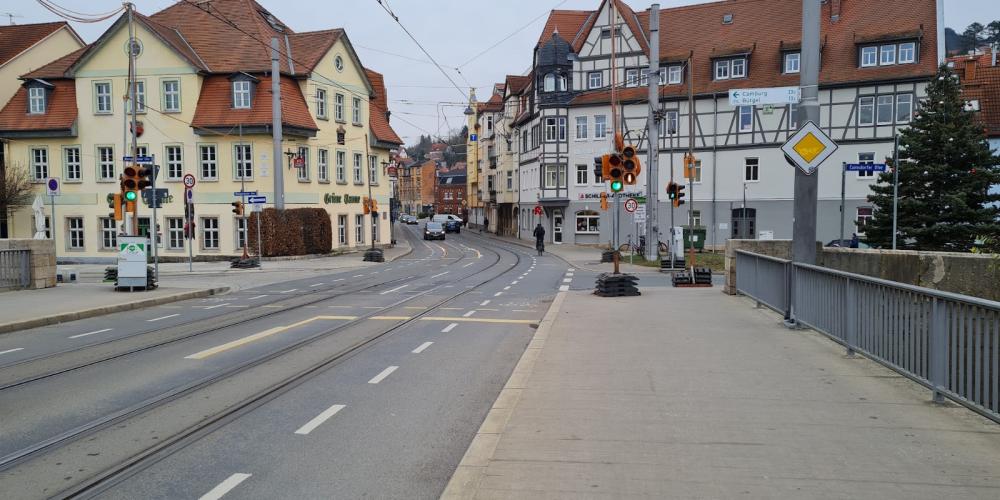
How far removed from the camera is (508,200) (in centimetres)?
6662

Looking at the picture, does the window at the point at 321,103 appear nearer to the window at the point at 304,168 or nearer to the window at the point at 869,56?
the window at the point at 304,168

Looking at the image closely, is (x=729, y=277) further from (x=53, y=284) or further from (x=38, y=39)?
(x=38, y=39)

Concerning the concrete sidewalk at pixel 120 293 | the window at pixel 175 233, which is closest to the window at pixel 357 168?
the window at pixel 175 233

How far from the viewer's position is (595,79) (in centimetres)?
4859

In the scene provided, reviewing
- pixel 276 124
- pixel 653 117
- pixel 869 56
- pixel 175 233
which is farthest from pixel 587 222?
pixel 175 233

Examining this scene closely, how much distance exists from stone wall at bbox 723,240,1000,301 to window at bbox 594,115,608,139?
103ft

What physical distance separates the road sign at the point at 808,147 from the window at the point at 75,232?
39.9m

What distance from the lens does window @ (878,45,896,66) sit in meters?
41.9

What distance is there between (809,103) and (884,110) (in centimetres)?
3575

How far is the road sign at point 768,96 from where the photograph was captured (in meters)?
11.1

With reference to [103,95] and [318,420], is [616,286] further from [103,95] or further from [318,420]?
[103,95]

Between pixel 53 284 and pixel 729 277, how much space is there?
18.4 metres

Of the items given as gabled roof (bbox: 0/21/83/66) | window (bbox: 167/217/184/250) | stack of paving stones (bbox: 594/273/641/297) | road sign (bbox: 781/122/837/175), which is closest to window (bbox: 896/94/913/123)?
stack of paving stones (bbox: 594/273/641/297)

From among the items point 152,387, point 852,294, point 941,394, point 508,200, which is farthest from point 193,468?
point 508,200
